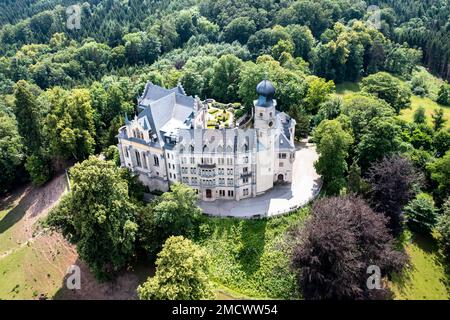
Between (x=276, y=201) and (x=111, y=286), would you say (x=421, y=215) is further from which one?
(x=111, y=286)

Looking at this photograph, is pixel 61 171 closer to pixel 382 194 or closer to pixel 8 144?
pixel 8 144

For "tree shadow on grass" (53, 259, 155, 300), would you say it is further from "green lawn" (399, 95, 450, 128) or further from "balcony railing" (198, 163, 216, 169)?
"green lawn" (399, 95, 450, 128)

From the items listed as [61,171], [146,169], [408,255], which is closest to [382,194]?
[408,255]

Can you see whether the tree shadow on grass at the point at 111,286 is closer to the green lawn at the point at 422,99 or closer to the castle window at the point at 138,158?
the castle window at the point at 138,158

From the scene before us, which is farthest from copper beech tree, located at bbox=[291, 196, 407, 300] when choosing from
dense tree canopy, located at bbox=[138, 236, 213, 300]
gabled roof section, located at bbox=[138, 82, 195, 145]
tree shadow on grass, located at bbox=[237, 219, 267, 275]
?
gabled roof section, located at bbox=[138, 82, 195, 145]

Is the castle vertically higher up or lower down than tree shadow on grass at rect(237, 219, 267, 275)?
higher up
